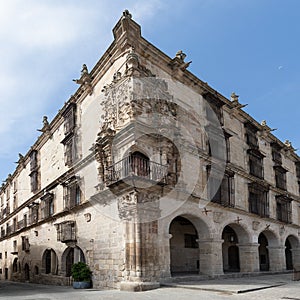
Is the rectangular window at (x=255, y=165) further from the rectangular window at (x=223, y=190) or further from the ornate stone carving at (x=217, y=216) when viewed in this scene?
the ornate stone carving at (x=217, y=216)

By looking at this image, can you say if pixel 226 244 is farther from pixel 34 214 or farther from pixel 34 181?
pixel 34 181

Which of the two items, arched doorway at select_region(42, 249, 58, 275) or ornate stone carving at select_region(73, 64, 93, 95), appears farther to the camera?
arched doorway at select_region(42, 249, 58, 275)

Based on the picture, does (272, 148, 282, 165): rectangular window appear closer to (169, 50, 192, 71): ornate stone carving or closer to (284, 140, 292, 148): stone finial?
(284, 140, 292, 148): stone finial

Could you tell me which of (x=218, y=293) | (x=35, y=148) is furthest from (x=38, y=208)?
(x=218, y=293)

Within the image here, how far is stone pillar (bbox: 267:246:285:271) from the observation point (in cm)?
2245

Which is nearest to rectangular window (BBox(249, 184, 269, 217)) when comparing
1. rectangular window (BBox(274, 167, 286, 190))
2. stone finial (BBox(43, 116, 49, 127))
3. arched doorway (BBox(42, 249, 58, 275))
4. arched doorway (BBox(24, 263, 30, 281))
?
rectangular window (BBox(274, 167, 286, 190))

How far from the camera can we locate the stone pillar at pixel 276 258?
22.5 metres

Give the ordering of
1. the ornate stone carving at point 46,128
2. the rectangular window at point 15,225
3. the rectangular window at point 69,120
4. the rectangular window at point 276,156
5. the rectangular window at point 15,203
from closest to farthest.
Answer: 1. the rectangular window at point 69,120
2. the ornate stone carving at point 46,128
3. the rectangular window at point 276,156
4. the rectangular window at point 15,225
5. the rectangular window at point 15,203

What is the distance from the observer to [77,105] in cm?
2036

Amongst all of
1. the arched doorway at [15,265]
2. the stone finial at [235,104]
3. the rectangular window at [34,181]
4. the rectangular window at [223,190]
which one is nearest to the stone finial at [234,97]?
the stone finial at [235,104]

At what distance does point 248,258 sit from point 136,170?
936cm

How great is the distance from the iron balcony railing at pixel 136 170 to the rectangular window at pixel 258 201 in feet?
27.9

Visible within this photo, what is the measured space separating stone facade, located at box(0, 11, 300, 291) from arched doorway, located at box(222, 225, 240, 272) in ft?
0.21

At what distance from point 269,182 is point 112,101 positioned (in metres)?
13.3
